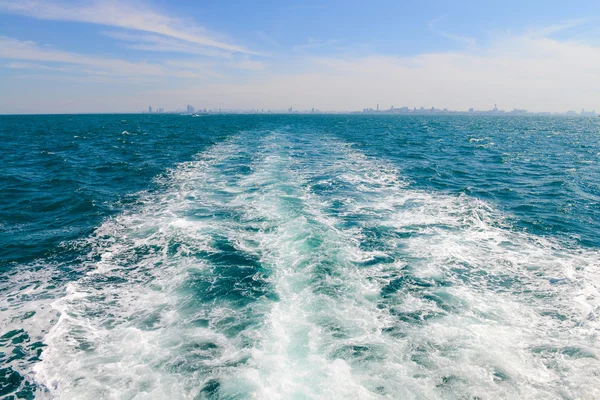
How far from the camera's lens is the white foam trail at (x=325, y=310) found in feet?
20.7

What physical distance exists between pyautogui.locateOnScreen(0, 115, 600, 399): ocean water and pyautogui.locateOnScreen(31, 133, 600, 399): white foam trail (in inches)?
1.8

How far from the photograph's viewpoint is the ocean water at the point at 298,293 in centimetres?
637

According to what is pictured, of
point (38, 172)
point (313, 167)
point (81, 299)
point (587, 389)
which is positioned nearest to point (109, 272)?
point (81, 299)

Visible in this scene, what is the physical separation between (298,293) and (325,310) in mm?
1151

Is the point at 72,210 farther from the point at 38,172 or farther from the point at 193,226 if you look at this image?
the point at 38,172

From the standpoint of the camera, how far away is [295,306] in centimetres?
871

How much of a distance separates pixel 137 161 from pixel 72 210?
1548cm

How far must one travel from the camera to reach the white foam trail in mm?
6301

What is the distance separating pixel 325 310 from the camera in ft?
27.8

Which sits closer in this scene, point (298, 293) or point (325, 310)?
point (325, 310)

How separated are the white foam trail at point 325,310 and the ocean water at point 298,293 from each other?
46 millimetres

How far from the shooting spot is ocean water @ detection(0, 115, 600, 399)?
637 centimetres

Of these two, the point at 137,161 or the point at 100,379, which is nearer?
the point at 100,379

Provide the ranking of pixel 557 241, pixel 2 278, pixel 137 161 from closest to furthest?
pixel 2 278 → pixel 557 241 → pixel 137 161
